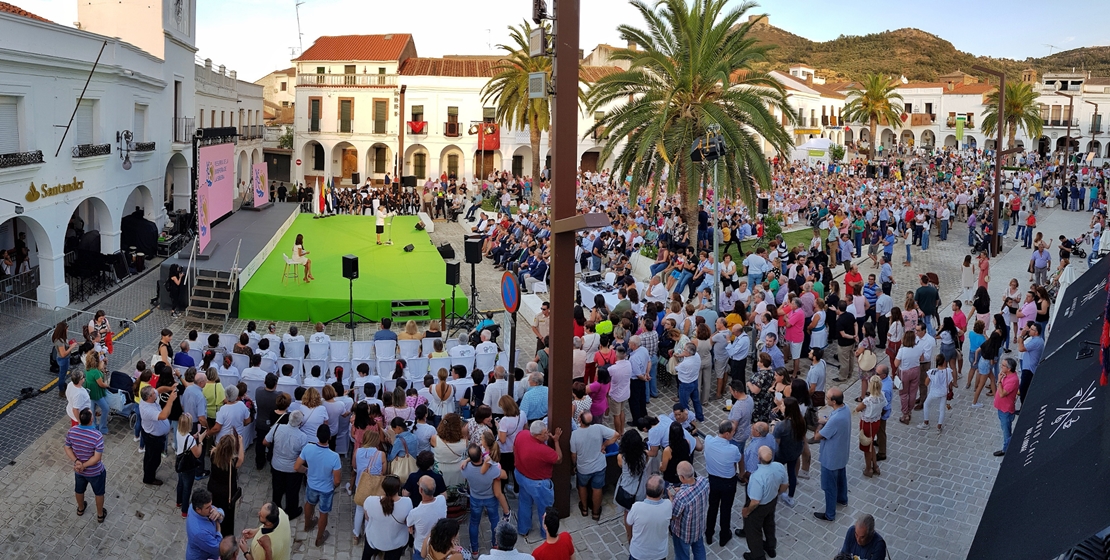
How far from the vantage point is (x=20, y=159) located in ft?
54.7

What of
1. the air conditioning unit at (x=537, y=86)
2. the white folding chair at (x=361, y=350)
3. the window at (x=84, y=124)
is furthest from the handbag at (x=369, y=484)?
the window at (x=84, y=124)

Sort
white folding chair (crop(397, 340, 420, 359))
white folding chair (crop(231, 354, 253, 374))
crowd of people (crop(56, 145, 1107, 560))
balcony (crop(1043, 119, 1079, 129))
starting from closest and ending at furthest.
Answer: crowd of people (crop(56, 145, 1107, 560)) < white folding chair (crop(231, 354, 253, 374)) < white folding chair (crop(397, 340, 420, 359)) < balcony (crop(1043, 119, 1079, 129))

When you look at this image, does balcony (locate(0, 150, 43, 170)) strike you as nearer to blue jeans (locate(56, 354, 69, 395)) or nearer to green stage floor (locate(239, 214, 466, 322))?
green stage floor (locate(239, 214, 466, 322))

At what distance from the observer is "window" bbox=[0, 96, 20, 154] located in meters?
17.0

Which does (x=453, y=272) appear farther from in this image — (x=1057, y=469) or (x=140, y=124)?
(x=140, y=124)

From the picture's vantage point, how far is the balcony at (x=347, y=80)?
48.8 metres

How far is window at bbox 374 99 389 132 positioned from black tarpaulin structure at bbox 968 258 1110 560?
146ft

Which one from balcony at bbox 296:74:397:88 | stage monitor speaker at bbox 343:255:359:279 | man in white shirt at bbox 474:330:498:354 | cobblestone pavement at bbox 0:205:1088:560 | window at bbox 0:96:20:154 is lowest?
cobblestone pavement at bbox 0:205:1088:560

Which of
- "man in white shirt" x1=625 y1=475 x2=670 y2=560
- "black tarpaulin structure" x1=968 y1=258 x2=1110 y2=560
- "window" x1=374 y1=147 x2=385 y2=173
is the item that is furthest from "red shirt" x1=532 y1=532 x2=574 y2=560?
"window" x1=374 y1=147 x2=385 y2=173

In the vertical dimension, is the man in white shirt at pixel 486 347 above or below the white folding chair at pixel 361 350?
above

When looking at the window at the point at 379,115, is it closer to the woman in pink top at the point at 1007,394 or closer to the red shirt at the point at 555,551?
the woman in pink top at the point at 1007,394

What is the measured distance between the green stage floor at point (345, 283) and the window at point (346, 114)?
22.9 meters

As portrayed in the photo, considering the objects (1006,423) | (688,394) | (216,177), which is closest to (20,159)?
(216,177)

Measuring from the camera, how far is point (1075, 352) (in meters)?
8.42
